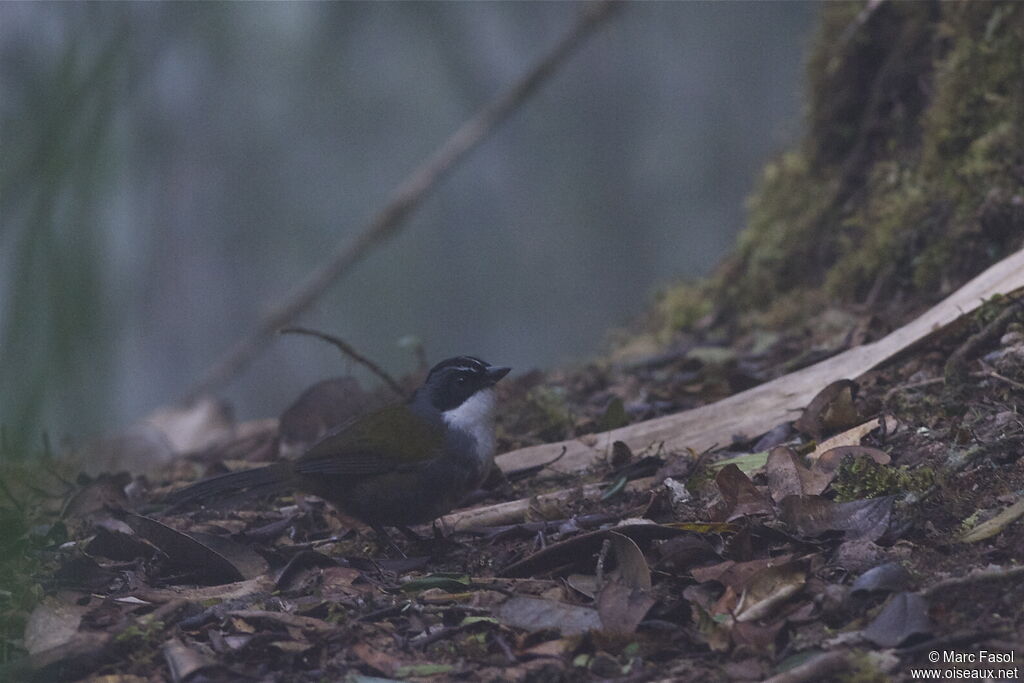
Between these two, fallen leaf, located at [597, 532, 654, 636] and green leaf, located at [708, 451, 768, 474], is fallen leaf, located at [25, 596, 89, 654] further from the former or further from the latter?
green leaf, located at [708, 451, 768, 474]

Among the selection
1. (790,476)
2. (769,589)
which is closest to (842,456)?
(790,476)

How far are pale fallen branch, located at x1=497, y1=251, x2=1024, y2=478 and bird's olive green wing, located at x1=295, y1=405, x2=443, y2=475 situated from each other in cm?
37

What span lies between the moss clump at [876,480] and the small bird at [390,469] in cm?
130

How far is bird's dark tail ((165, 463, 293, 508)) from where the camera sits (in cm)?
354

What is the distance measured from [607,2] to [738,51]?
4470 millimetres

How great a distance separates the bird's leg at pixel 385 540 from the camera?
3439 millimetres

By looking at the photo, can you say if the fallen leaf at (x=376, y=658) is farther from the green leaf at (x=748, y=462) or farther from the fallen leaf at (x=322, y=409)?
the fallen leaf at (x=322, y=409)

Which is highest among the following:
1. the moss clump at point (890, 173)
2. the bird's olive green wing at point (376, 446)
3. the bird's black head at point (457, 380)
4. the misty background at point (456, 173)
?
the misty background at point (456, 173)

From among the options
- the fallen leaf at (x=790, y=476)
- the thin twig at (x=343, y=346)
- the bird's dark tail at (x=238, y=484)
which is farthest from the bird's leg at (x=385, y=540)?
the fallen leaf at (x=790, y=476)

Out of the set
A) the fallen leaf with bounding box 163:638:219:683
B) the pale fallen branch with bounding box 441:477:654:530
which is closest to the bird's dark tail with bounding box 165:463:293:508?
the pale fallen branch with bounding box 441:477:654:530

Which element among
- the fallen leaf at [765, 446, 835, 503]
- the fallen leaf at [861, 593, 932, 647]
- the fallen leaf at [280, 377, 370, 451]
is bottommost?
the fallen leaf at [861, 593, 932, 647]

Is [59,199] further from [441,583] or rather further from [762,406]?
[762,406]

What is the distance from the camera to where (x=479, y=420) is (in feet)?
12.8

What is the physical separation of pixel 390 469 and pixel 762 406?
4.69 feet
